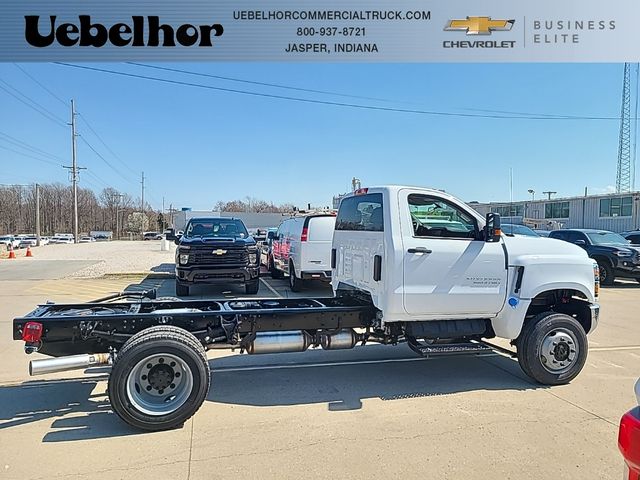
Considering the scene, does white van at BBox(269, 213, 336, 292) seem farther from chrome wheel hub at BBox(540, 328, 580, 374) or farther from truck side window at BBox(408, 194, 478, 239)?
chrome wheel hub at BBox(540, 328, 580, 374)

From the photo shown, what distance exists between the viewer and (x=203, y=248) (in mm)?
11094

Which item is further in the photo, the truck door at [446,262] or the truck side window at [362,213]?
the truck side window at [362,213]

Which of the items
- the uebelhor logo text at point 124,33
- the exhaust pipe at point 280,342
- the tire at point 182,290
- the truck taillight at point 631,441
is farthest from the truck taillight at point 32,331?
the uebelhor logo text at point 124,33

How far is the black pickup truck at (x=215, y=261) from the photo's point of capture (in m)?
11.1

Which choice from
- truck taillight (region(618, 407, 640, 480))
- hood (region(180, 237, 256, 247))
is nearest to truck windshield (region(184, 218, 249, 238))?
hood (region(180, 237, 256, 247))

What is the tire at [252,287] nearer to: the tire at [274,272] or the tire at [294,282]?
the tire at [294,282]

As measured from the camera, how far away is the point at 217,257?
1117 cm

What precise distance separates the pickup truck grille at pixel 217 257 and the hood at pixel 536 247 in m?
6.88

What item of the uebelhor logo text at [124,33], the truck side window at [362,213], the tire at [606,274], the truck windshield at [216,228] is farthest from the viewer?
the tire at [606,274]

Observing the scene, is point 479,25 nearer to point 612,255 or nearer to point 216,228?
point 216,228

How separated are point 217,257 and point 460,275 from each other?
697 cm

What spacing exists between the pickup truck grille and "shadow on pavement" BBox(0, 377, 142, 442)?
5.48m

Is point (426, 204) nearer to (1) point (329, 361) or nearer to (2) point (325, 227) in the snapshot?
(1) point (329, 361)

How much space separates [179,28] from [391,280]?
8240 millimetres
